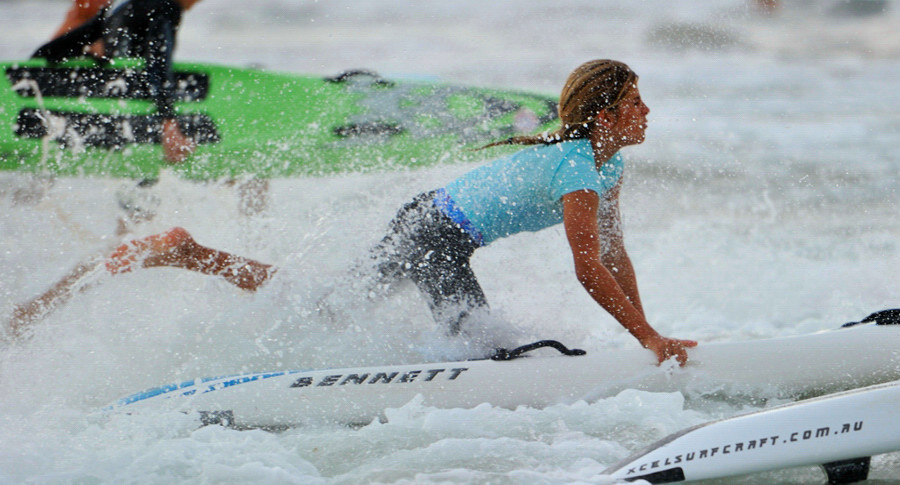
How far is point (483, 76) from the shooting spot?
486 inches

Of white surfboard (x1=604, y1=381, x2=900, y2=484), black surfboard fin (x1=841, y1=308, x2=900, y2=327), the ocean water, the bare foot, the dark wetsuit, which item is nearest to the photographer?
white surfboard (x1=604, y1=381, x2=900, y2=484)

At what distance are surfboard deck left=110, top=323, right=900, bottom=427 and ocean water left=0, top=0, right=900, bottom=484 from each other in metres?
0.07

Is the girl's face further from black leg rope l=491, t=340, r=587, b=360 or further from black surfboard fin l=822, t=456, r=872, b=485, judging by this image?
black surfboard fin l=822, t=456, r=872, b=485

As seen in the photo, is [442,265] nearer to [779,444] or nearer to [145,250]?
[145,250]

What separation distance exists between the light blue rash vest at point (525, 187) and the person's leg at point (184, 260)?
785mm

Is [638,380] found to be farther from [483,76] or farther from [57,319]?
[483,76]

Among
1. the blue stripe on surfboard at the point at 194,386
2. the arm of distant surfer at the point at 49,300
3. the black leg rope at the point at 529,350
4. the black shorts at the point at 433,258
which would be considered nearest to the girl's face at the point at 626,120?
the black shorts at the point at 433,258

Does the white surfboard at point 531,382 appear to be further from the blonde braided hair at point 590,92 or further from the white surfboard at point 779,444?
the blonde braided hair at point 590,92

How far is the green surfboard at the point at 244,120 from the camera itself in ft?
19.2

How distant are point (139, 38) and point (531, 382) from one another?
4.09 m

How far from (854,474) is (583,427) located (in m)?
0.77

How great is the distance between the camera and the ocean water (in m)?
2.71

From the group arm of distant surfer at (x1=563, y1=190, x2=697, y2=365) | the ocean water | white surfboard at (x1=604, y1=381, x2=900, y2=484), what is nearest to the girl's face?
arm of distant surfer at (x1=563, y1=190, x2=697, y2=365)

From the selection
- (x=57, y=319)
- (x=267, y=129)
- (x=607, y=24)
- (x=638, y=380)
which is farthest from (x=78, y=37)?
(x=607, y=24)
